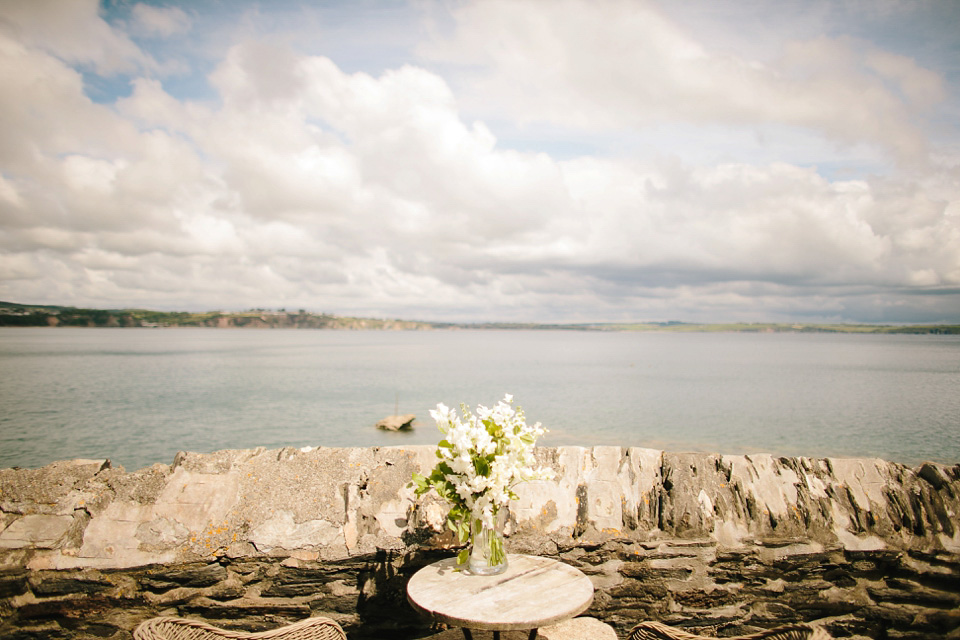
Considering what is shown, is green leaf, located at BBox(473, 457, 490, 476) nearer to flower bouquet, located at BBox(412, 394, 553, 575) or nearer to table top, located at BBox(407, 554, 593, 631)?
flower bouquet, located at BBox(412, 394, 553, 575)

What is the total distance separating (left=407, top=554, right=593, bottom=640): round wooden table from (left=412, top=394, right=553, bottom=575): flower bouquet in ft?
0.41

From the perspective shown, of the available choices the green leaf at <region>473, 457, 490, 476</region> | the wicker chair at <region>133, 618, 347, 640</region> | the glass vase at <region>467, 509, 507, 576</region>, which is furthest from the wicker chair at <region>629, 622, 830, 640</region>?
the wicker chair at <region>133, 618, 347, 640</region>

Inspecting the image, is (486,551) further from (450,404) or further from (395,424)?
(450,404)

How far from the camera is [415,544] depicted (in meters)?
3.33

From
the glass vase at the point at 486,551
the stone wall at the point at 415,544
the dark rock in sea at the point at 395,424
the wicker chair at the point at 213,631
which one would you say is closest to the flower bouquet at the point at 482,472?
the glass vase at the point at 486,551

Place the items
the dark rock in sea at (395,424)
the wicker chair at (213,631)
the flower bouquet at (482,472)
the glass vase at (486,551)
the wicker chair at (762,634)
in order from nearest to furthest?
the wicker chair at (762,634), the wicker chair at (213,631), the flower bouquet at (482,472), the glass vase at (486,551), the dark rock in sea at (395,424)

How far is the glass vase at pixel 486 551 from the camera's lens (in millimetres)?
2969

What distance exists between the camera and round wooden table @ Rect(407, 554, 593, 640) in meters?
2.51

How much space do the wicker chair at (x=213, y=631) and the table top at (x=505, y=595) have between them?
21.8 inches

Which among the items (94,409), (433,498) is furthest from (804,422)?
Answer: (94,409)

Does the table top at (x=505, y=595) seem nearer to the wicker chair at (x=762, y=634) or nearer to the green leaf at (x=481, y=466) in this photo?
the wicker chair at (x=762, y=634)

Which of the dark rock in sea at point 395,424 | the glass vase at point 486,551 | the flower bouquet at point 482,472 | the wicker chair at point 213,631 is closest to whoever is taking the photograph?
the wicker chair at point 213,631

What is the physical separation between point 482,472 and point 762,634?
164cm

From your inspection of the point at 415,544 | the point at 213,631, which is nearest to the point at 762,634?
the point at 415,544
